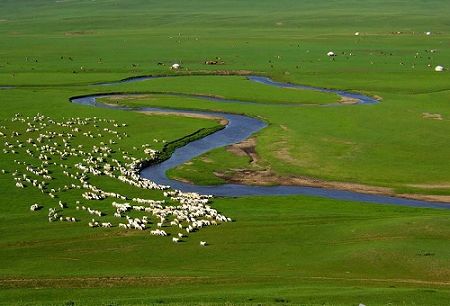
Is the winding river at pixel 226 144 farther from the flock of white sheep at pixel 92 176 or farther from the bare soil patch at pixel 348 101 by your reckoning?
the flock of white sheep at pixel 92 176

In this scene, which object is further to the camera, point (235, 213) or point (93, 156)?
point (93, 156)

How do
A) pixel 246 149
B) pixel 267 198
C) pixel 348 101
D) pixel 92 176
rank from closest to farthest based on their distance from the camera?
pixel 267 198 → pixel 92 176 → pixel 246 149 → pixel 348 101

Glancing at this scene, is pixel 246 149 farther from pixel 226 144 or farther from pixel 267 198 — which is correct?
pixel 267 198

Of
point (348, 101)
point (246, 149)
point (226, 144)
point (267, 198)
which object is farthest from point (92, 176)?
point (348, 101)

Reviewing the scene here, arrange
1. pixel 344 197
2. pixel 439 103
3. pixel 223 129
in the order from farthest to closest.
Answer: pixel 439 103, pixel 223 129, pixel 344 197

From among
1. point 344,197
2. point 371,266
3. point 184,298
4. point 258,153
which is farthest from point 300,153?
point 184,298

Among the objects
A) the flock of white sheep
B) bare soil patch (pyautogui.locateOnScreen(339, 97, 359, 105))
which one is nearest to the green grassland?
the flock of white sheep

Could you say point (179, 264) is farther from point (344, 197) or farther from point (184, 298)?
point (344, 197)
